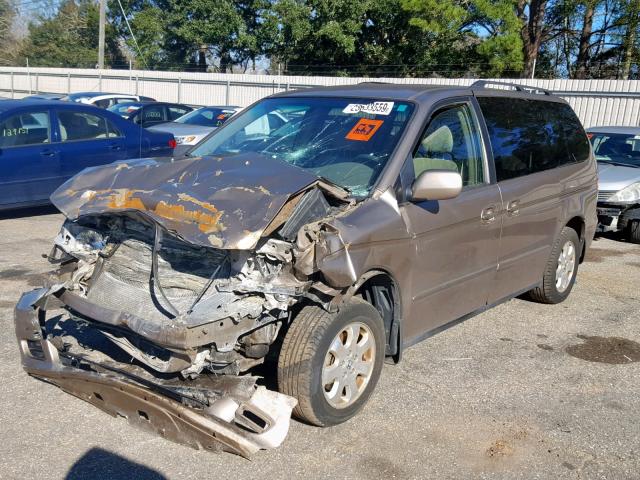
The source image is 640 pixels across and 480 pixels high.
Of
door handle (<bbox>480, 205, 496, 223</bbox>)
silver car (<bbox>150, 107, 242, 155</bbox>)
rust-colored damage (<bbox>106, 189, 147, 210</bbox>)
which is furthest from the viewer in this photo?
silver car (<bbox>150, 107, 242, 155</bbox>)

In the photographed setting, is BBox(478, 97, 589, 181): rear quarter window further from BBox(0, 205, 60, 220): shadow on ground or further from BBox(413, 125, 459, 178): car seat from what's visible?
BBox(0, 205, 60, 220): shadow on ground

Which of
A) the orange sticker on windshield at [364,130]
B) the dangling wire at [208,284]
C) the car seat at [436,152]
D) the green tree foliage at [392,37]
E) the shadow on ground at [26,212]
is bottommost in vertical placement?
the shadow on ground at [26,212]

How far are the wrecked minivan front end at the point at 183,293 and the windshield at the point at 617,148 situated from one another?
808 cm

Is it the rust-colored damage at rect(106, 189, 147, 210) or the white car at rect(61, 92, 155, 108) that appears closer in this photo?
the rust-colored damage at rect(106, 189, 147, 210)

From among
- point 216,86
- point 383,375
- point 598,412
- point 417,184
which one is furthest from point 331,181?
point 216,86

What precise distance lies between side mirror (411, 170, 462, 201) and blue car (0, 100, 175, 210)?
6192 mm

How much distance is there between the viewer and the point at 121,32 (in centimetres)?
4584

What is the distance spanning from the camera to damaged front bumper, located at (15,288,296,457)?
314cm

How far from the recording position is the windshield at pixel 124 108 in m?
16.8

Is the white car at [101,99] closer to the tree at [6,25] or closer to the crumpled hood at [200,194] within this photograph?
the crumpled hood at [200,194]

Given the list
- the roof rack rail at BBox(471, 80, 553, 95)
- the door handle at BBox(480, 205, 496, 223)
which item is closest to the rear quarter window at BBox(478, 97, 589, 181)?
the roof rack rail at BBox(471, 80, 553, 95)

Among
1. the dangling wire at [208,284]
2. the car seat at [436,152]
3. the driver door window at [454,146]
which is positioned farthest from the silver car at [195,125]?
the dangling wire at [208,284]

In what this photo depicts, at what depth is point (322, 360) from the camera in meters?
3.55

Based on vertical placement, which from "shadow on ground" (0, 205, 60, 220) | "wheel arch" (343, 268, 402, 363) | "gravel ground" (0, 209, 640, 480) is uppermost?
"wheel arch" (343, 268, 402, 363)
